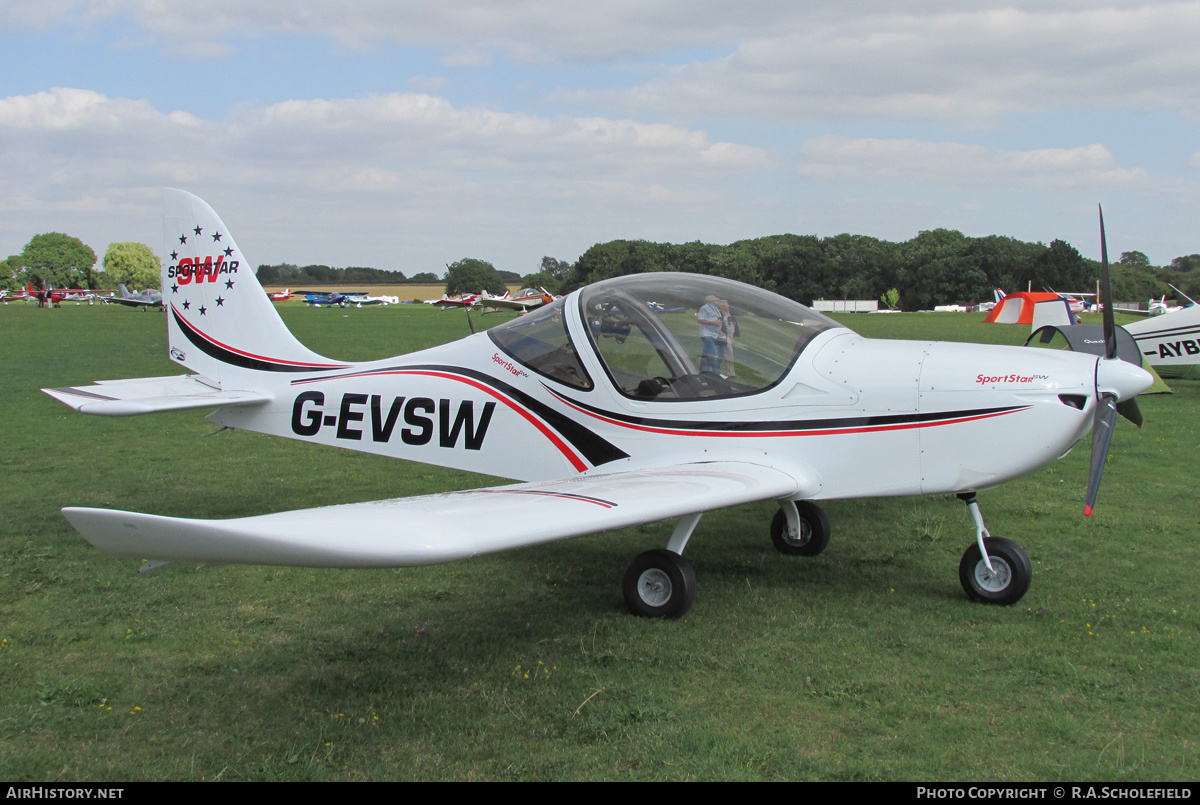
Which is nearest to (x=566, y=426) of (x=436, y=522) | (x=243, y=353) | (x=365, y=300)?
(x=436, y=522)

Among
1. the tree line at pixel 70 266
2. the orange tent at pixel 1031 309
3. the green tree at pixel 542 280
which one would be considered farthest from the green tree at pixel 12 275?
→ the orange tent at pixel 1031 309

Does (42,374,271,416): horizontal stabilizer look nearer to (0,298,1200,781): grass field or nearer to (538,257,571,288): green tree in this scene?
(0,298,1200,781): grass field

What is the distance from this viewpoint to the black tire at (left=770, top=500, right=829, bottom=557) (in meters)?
6.17

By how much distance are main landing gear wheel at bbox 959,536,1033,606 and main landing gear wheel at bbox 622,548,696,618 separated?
168 centimetres

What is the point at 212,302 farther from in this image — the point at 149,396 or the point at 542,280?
the point at 542,280

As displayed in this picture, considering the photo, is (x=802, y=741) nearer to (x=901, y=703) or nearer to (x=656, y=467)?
(x=901, y=703)

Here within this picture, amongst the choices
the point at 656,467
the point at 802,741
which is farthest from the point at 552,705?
the point at 656,467

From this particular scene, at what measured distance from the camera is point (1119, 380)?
183 inches

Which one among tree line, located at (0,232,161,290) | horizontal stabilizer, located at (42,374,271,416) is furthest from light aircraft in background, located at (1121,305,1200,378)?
tree line, located at (0,232,161,290)

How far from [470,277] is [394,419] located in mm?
122374

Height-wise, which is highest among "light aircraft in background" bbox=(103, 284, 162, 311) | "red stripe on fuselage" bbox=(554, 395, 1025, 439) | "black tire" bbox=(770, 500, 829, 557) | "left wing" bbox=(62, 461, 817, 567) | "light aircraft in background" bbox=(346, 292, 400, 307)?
"light aircraft in background" bbox=(346, 292, 400, 307)

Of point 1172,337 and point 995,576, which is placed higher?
point 1172,337

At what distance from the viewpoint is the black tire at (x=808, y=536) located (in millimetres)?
6168
